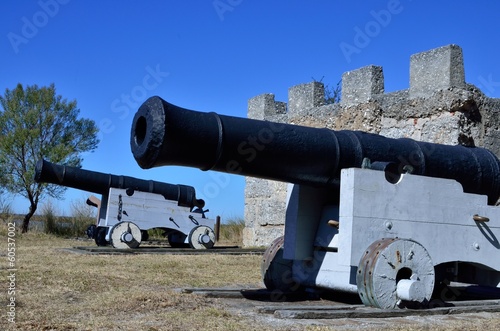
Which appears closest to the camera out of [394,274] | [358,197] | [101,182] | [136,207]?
[394,274]

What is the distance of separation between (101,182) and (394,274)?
8899mm

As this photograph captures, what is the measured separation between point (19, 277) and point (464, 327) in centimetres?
416

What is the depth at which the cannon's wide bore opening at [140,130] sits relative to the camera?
443 cm

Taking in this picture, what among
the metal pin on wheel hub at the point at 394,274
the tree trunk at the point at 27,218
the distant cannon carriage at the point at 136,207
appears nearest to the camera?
the metal pin on wheel hub at the point at 394,274

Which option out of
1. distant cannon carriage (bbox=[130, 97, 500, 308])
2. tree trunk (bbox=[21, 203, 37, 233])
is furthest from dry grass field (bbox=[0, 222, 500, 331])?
tree trunk (bbox=[21, 203, 37, 233])

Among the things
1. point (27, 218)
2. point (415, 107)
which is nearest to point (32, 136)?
point (27, 218)

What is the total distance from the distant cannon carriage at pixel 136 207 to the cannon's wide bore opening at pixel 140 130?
24.9ft

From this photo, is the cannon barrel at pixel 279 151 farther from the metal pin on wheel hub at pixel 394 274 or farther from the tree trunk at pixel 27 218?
the tree trunk at pixel 27 218

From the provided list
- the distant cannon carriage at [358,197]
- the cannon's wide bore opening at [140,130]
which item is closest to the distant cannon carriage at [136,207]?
the distant cannon carriage at [358,197]

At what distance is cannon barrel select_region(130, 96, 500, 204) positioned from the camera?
427 centimetres

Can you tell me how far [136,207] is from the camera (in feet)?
40.4

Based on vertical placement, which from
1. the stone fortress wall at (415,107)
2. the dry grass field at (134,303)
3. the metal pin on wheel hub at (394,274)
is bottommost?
the dry grass field at (134,303)

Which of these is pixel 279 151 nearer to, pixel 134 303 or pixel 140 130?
pixel 140 130

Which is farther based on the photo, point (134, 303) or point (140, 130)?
point (134, 303)
